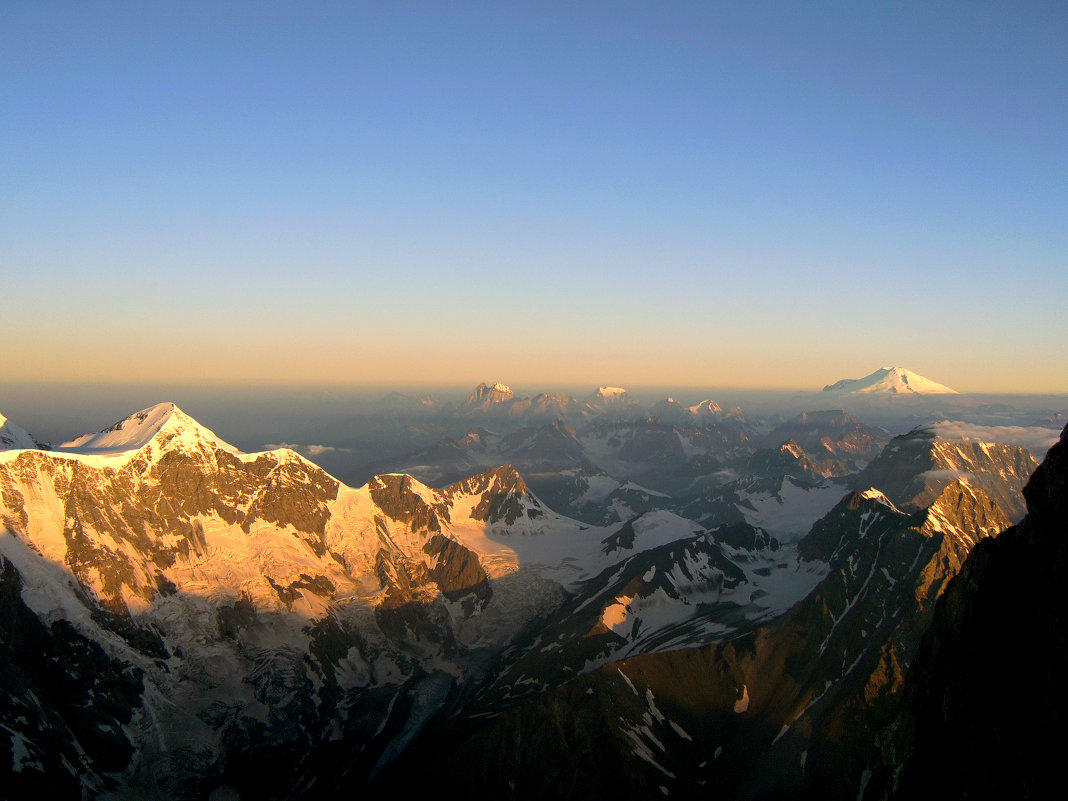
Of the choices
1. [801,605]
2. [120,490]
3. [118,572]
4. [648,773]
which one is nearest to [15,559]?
[118,572]

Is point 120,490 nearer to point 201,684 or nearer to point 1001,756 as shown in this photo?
point 201,684

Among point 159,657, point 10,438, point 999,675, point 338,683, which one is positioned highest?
point 999,675

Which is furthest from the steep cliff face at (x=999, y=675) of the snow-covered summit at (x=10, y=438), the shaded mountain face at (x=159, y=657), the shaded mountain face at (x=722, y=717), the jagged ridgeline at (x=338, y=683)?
the snow-covered summit at (x=10, y=438)

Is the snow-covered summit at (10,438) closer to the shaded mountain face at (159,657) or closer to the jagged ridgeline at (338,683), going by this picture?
the jagged ridgeline at (338,683)

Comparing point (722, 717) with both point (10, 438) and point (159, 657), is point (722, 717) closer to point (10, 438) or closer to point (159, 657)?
point (159, 657)

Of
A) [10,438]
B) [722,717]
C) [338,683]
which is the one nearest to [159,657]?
[338,683]

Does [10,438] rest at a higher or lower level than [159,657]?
higher

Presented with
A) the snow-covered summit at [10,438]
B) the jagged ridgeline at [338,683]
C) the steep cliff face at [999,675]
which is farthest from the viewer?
the snow-covered summit at [10,438]

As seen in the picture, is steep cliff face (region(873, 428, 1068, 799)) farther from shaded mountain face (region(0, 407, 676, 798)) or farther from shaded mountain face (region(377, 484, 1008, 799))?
shaded mountain face (region(0, 407, 676, 798))
